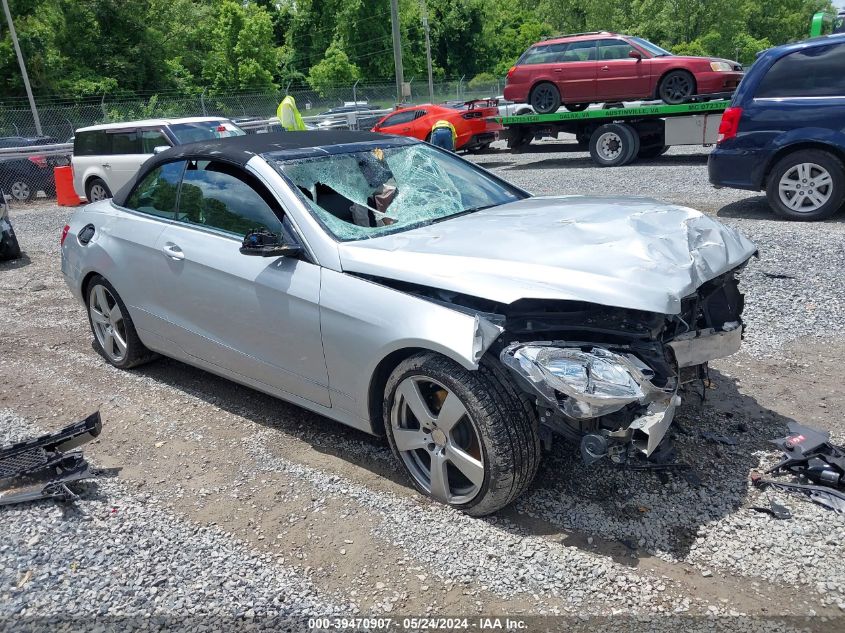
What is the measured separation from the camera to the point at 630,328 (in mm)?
3109

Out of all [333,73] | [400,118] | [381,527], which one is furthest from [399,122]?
[333,73]

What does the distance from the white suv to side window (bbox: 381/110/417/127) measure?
6229 millimetres

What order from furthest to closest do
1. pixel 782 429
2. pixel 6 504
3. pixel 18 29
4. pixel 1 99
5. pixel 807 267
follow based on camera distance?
pixel 18 29, pixel 1 99, pixel 807 267, pixel 782 429, pixel 6 504

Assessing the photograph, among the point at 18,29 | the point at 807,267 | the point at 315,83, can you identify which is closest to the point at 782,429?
the point at 807,267

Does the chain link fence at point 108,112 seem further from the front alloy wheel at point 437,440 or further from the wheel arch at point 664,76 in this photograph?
the front alloy wheel at point 437,440

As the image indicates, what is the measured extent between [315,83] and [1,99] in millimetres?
20819

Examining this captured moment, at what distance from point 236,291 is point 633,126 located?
483 inches

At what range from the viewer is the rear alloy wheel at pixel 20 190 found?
55.3 ft

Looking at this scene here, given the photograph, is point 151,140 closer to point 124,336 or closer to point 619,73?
point 124,336

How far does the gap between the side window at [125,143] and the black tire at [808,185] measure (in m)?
10.6

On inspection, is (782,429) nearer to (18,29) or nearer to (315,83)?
(18,29)

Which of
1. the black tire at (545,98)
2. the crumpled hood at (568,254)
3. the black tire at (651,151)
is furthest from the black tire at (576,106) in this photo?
the crumpled hood at (568,254)

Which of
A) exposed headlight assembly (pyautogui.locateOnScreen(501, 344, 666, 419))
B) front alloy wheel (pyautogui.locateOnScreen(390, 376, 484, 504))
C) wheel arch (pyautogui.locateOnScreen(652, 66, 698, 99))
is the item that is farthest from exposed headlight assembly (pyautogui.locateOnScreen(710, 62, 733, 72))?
front alloy wheel (pyautogui.locateOnScreen(390, 376, 484, 504))

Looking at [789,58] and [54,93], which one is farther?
[54,93]
